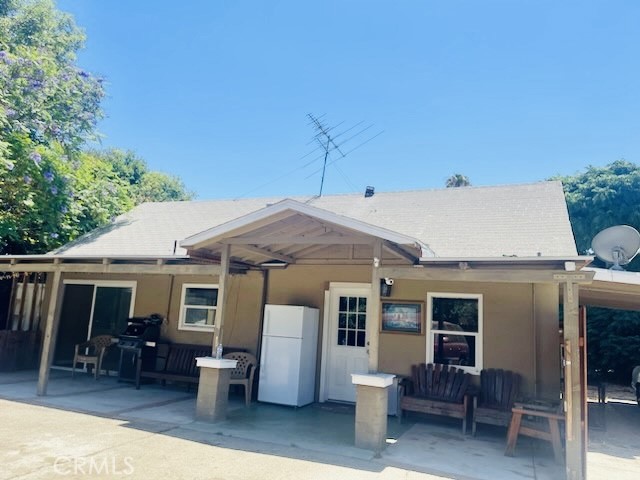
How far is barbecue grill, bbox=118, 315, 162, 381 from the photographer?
8688mm

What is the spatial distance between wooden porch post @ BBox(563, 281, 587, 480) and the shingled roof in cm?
106

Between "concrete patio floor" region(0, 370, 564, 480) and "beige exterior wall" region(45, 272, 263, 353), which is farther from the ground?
"beige exterior wall" region(45, 272, 263, 353)

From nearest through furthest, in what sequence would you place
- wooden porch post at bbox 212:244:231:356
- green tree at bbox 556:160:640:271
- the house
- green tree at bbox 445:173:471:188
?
1. the house
2. wooden porch post at bbox 212:244:231:356
3. green tree at bbox 556:160:640:271
4. green tree at bbox 445:173:471:188

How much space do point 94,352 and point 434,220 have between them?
8.16 meters

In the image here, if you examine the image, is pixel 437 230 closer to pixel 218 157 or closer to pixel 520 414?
pixel 520 414

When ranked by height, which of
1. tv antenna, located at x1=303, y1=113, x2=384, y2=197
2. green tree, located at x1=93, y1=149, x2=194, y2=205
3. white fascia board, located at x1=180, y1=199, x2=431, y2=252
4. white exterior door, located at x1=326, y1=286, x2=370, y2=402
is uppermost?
green tree, located at x1=93, y1=149, x2=194, y2=205

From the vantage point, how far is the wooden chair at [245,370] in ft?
24.7

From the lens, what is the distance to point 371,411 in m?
5.20

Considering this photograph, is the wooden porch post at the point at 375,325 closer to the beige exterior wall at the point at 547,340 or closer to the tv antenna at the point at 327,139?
the beige exterior wall at the point at 547,340

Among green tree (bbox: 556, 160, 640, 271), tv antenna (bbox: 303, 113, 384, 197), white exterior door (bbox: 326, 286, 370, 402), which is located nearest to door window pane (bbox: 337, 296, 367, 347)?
white exterior door (bbox: 326, 286, 370, 402)

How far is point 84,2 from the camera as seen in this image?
12.1m

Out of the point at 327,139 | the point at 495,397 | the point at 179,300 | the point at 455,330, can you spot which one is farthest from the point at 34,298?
the point at 495,397

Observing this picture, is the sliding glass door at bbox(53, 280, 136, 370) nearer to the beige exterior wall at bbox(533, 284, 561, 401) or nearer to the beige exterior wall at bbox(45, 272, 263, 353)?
the beige exterior wall at bbox(45, 272, 263, 353)

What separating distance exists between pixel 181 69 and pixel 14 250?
7036 mm
